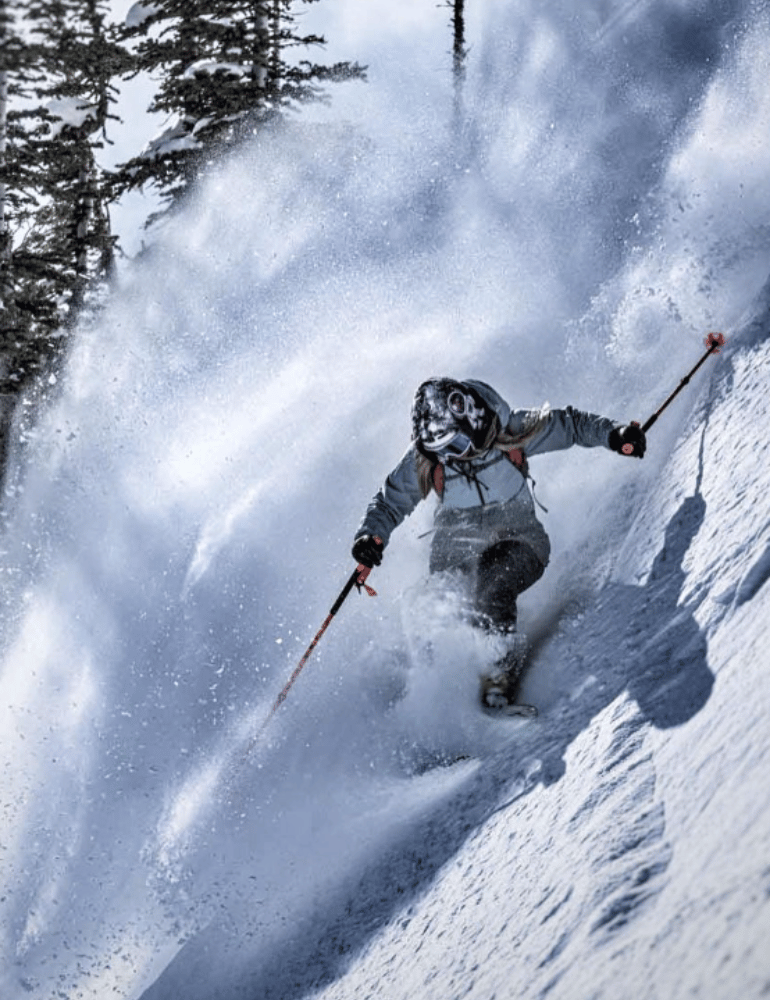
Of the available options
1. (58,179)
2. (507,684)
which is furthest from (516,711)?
(58,179)

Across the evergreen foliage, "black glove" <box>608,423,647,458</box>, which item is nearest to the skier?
"black glove" <box>608,423,647,458</box>

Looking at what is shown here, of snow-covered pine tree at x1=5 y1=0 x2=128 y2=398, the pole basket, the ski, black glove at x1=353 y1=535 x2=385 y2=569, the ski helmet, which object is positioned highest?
snow-covered pine tree at x1=5 y1=0 x2=128 y2=398

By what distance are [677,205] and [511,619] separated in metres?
4.61

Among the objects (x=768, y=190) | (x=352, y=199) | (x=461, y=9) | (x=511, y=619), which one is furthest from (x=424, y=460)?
(x=461, y=9)

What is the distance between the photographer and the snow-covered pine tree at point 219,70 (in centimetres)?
1794

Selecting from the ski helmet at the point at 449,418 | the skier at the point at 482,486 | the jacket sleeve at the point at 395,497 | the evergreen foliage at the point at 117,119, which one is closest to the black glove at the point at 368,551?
the skier at the point at 482,486

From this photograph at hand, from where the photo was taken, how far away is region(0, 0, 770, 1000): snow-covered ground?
3443 mm

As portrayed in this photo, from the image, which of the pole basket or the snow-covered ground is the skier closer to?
the snow-covered ground

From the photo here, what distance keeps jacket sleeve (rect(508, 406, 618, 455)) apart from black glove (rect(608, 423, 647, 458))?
19cm

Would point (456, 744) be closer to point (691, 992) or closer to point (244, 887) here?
point (244, 887)

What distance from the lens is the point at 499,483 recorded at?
19.1ft

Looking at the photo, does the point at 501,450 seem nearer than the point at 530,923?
No

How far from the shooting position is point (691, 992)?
7.38ft

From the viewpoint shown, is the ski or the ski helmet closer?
the ski
